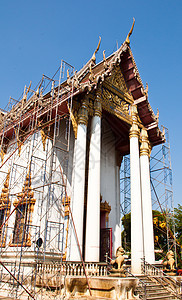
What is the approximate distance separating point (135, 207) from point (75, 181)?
370 cm

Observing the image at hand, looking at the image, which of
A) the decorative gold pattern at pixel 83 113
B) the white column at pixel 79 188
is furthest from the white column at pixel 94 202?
the decorative gold pattern at pixel 83 113

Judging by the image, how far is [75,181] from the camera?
9.94 metres

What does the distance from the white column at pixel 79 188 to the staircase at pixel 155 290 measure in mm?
2155

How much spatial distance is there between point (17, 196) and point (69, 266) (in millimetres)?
4239

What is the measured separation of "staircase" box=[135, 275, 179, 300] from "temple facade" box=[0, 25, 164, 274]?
3.89 ft

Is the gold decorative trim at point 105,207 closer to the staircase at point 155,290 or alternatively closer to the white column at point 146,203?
the white column at point 146,203

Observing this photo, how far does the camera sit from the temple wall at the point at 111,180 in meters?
13.6

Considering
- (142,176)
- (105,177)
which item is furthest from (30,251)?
(142,176)

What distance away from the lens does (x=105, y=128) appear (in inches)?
602

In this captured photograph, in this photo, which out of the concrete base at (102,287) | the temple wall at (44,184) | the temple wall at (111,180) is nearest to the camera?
the concrete base at (102,287)

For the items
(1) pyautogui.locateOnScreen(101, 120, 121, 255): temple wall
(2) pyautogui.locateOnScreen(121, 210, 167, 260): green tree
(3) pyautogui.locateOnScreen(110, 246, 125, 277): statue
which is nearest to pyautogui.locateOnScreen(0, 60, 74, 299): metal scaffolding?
(3) pyautogui.locateOnScreen(110, 246, 125, 277): statue

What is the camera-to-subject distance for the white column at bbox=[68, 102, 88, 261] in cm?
907

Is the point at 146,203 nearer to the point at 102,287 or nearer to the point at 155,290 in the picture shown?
the point at 155,290

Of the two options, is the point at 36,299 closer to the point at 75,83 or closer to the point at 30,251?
the point at 30,251
